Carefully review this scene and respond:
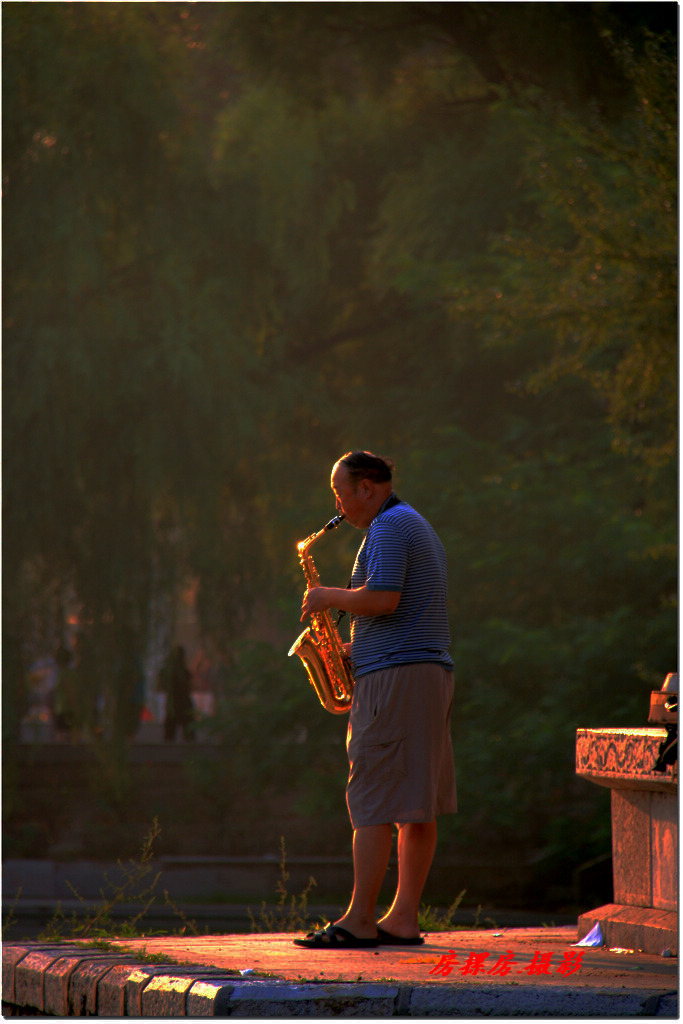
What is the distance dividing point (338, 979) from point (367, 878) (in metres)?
0.85

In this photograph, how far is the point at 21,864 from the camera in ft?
54.4

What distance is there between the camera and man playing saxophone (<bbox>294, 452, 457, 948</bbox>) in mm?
4762

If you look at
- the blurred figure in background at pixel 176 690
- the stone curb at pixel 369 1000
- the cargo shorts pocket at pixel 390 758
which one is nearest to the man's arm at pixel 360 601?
the cargo shorts pocket at pixel 390 758

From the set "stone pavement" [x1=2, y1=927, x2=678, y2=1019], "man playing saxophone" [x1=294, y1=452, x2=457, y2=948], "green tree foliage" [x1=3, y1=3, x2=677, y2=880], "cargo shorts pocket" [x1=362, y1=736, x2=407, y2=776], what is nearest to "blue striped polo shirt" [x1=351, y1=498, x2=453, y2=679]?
"man playing saxophone" [x1=294, y1=452, x2=457, y2=948]

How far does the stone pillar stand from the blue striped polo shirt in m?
0.84

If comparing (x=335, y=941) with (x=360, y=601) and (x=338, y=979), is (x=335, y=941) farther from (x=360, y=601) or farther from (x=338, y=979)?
(x=360, y=601)

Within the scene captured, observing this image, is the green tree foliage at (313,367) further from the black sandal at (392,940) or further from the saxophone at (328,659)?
the black sandal at (392,940)

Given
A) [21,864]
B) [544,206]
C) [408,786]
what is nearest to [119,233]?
[544,206]

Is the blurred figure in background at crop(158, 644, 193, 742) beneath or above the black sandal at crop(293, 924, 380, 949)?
beneath

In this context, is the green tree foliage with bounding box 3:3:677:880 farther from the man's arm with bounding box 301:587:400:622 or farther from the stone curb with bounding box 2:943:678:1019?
the stone curb with bounding box 2:943:678:1019

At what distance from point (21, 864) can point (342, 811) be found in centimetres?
413

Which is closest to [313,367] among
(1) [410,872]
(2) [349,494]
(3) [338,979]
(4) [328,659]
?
(4) [328,659]

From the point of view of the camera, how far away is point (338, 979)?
12.7ft

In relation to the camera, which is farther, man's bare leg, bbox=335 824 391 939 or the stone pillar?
the stone pillar
